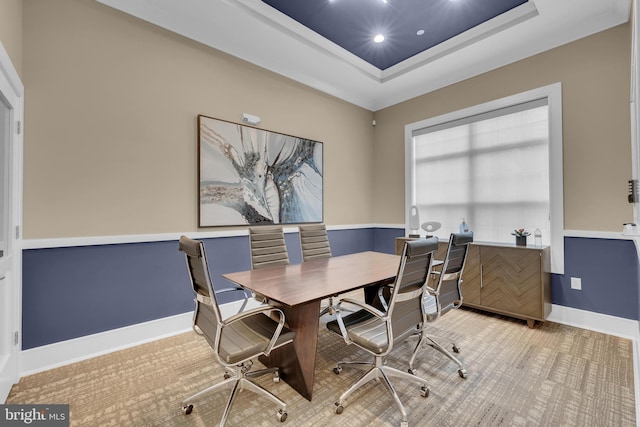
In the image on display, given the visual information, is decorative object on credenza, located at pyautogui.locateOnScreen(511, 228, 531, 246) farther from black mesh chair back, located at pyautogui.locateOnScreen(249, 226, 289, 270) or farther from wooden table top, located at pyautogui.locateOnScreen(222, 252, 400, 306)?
black mesh chair back, located at pyautogui.locateOnScreen(249, 226, 289, 270)

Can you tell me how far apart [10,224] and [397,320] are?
9.10 ft

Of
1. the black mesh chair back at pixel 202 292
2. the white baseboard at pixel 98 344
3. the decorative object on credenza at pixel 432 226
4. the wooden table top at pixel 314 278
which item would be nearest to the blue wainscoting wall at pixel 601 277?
the decorative object on credenza at pixel 432 226

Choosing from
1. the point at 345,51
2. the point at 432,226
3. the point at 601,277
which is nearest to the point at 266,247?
the point at 432,226

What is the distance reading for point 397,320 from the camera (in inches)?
67.4

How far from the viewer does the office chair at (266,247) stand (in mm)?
2816

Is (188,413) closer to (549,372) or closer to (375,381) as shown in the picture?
(375,381)

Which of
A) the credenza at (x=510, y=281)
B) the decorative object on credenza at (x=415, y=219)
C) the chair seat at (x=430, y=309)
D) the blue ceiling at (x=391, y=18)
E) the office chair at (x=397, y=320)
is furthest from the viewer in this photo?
the decorative object on credenza at (x=415, y=219)

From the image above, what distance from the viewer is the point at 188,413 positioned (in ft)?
5.68

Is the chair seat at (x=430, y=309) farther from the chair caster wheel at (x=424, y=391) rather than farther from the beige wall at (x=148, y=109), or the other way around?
the beige wall at (x=148, y=109)

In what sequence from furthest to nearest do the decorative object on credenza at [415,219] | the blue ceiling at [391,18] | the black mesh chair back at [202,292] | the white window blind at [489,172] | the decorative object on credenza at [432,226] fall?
the decorative object on credenza at [415,219]
the decorative object on credenza at [432,226]
the white window blind at [489,172]
the blue ceiling at [391,18]
the black mesh chair back at [202,292]

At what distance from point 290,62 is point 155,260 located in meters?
2.91

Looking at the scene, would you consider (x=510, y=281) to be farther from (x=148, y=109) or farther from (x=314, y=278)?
(x=148, y=109)

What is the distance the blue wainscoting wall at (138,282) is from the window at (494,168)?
33 centimetres

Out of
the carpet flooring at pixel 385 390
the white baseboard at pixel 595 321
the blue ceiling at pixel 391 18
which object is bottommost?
the carpet flooring at pixel 385 390
